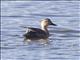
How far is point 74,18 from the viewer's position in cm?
1922

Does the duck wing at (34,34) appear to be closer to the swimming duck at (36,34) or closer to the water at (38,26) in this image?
the swimming duck at (36,34)

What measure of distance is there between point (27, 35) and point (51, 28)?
7.33 ft

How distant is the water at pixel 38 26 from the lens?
1362 cm

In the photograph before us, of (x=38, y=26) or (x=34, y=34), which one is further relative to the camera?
(x=38, y=26)

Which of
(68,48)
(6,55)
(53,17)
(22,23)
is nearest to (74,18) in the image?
(53,17)

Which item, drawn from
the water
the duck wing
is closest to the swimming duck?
the duck wing

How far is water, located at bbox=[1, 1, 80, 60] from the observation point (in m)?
13.6

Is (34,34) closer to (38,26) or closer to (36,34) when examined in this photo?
(36,34)

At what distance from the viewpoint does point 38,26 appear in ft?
59.5

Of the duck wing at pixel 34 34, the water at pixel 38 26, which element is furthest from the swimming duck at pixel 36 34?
the water at pixel 38 26

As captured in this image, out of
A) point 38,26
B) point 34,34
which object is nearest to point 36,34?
point 34,34

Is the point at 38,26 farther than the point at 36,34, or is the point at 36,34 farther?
the point at 38,26

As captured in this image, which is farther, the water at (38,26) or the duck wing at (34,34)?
the duck wing at (34,34)

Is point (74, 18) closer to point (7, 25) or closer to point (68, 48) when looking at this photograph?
point (7, 25)
